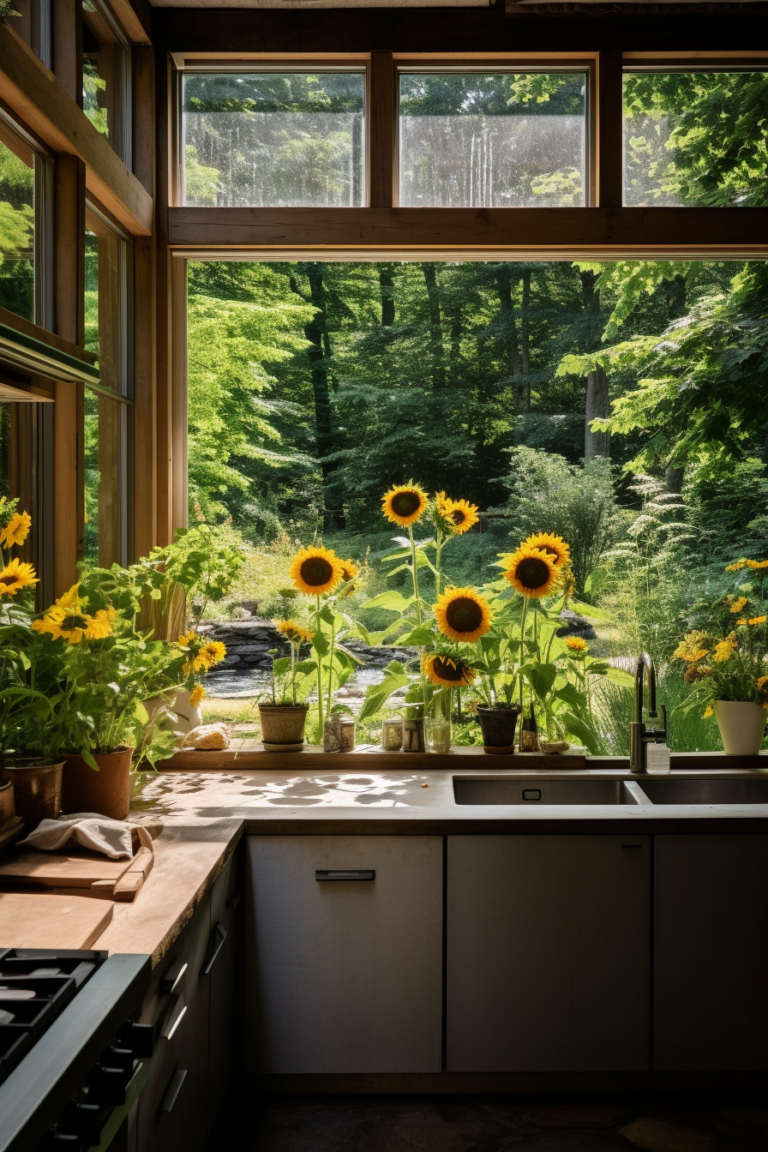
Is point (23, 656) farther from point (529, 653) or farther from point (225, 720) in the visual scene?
point (529, 653)

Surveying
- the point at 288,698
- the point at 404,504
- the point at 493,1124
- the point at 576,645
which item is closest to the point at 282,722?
the point at 288,698

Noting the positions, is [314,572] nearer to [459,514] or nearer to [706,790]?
[459,514]

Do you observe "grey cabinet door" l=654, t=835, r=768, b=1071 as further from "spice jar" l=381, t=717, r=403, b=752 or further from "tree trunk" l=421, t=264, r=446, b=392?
"tree trunk" l=421, t=264, r=446, b=392

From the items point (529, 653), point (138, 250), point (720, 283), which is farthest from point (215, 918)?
point (720, 283)

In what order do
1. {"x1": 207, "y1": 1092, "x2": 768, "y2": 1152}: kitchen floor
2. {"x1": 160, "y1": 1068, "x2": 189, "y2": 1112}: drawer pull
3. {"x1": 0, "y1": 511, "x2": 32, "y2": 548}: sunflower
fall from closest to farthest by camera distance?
{"x1": 160, "y1": 1068, "x2": 189, "y2": 1112}: drawer pull, {"x1": 0, "y1": 511, "x2": 32, "y2": 548}: sunflower, {"x1": 207, "y1": 1092, "x2": 768, "y2": 1152}: kitchen floor

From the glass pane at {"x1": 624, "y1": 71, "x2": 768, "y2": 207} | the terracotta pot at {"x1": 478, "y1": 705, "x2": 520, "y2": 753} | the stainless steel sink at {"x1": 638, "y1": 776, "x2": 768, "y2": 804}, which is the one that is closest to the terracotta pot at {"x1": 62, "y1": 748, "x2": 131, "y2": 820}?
the terracotta pot at {"x1": 478, "y1": 705, "x2": 520, "y2": 753}

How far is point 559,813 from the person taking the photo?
2301mm

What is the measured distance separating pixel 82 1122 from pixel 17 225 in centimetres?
176

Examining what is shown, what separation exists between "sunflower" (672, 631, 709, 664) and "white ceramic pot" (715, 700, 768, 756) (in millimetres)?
186

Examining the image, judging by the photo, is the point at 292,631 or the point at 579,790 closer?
the point at 579,790

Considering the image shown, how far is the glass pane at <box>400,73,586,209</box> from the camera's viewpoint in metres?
3.01

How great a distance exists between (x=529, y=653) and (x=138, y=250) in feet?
5.62

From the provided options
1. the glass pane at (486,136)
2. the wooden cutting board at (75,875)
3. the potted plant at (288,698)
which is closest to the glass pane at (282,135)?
the glass pane at (486,136)

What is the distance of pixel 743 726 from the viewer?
2904mm
